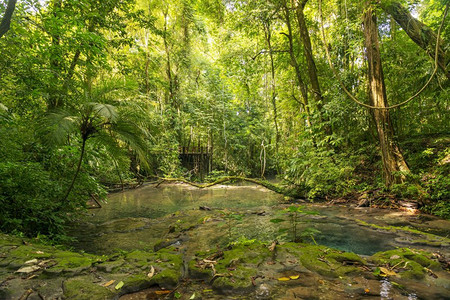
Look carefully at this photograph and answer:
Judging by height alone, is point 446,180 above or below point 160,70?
below

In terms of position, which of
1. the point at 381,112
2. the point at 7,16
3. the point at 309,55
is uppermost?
the point at 309,55

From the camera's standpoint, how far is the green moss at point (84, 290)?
6.16 feet

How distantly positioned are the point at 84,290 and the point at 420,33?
887 cm

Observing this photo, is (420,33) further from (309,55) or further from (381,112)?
(309,55)

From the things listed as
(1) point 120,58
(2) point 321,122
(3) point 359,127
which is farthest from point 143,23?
(3) point 359,127

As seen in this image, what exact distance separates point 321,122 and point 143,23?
24.6 ft

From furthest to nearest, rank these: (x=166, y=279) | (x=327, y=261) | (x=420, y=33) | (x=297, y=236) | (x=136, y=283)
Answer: (x=420, y=33) → (x=297, y=236) → (x=327, y=261) → (x=166, y=279) → (x=136, y=283)

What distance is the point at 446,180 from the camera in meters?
5.10

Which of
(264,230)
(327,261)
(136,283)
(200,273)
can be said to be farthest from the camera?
(264,230)

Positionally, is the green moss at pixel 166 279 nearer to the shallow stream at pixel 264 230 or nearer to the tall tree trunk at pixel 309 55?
the shallow stream at pixel 264 230

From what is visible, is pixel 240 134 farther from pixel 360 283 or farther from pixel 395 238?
pixel 360 283

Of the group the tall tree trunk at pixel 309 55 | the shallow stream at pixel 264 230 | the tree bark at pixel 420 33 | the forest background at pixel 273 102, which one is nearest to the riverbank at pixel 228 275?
the shallow stream at pixel 264 230

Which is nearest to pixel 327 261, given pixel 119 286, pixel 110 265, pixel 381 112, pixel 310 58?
pixel 119 286

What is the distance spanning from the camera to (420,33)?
247 inches
